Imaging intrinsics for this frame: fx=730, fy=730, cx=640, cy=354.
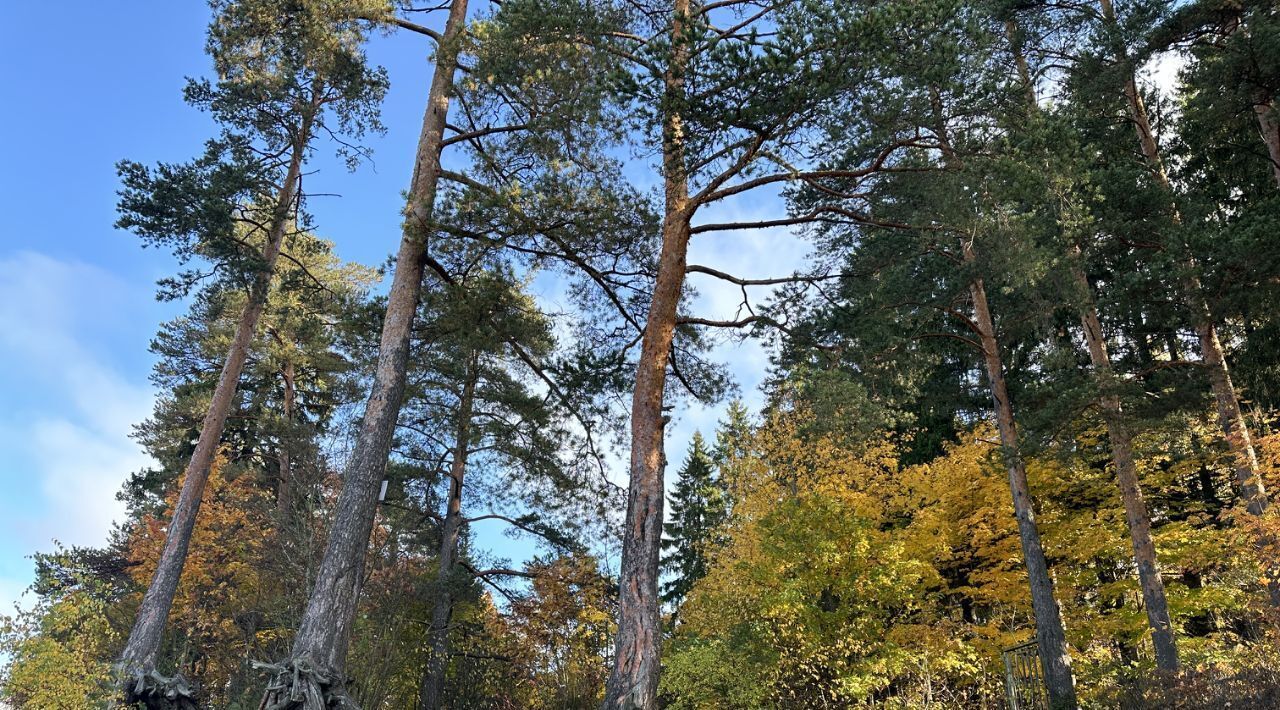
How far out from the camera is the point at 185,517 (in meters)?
11.3

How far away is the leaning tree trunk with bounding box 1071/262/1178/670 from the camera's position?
407 inches

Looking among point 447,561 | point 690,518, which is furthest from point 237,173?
point 690,518

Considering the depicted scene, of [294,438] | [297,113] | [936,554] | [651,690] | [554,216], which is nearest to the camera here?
[651,690]

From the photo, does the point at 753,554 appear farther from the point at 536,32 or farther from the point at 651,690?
the point at 536,32

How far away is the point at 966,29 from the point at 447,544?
1214cm

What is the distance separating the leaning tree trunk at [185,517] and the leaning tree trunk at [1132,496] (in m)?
12.8

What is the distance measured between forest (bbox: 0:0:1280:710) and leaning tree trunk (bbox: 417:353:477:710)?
0.28ft

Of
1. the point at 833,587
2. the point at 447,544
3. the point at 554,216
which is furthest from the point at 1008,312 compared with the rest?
the point at 447,544

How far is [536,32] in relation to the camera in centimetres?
723

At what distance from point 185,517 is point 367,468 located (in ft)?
18.8

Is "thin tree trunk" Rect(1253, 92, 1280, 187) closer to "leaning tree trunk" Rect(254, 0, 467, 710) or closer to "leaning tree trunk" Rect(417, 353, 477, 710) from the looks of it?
"leaning tree trunk" Rect(254, 0, 467, 710)

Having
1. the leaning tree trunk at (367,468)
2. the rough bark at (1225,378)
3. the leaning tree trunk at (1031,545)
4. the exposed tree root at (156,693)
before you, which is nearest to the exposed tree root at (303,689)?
the leaning tree trunk at (367,468)

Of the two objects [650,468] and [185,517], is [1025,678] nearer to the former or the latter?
[650,468]

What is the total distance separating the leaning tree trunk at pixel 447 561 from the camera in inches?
481
